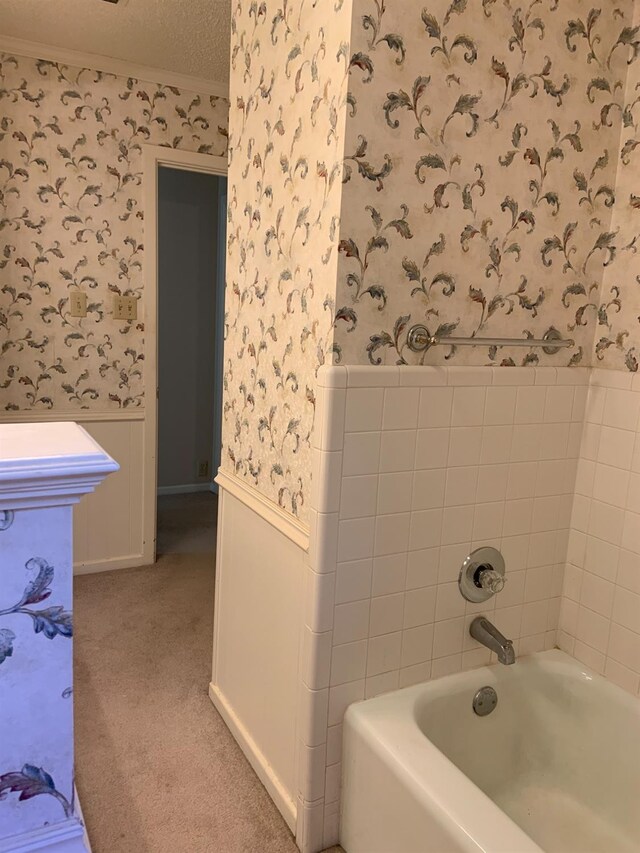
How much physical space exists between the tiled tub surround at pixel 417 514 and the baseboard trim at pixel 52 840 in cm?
61

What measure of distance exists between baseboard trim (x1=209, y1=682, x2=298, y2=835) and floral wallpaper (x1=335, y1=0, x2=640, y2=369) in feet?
3.89

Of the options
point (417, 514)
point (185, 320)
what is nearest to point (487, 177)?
point (417, 514)

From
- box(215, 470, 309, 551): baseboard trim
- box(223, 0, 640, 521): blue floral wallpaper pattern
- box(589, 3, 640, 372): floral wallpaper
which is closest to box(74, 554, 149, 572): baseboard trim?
box(215, 470, 309, 551): baseboard trim

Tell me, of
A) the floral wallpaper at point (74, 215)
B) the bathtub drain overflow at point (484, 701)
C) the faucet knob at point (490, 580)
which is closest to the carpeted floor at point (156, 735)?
the bathtub drain overflow at point (484, 701)

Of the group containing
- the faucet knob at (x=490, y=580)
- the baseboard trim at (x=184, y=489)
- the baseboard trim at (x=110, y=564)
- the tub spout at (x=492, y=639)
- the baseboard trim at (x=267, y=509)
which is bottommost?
the baseboard trim at (x=184, y=489)

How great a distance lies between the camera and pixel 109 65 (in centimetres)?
290

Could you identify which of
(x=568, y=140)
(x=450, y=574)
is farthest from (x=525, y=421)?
(x=568, y=140)

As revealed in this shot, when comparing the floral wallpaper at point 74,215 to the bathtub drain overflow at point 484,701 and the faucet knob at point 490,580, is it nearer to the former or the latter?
the faucet knob at point 490,580

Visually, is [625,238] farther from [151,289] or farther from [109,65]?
[109,65]

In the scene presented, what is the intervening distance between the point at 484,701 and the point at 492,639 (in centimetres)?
18

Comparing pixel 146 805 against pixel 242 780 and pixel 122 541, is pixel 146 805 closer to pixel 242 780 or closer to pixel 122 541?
pixel 242 780

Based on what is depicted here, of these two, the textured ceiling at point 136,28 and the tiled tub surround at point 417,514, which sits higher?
the textured ceiling at point 136,28

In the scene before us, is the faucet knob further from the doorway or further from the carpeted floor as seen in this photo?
the doorway

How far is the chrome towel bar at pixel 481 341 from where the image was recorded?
1.56m
